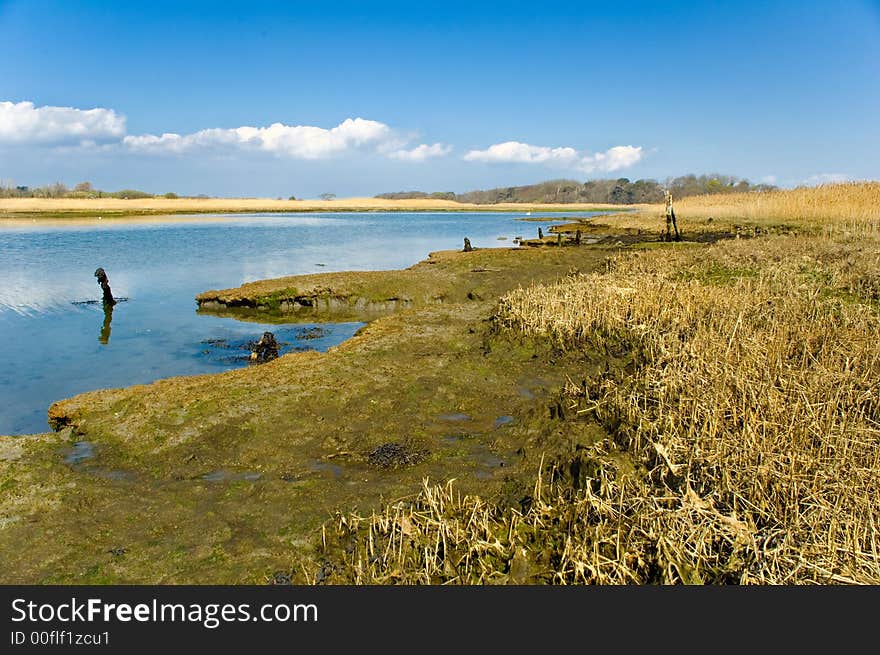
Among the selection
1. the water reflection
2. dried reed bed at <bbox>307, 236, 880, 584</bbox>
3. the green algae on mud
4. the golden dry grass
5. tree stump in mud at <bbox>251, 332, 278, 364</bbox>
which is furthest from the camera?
the golden dry grass

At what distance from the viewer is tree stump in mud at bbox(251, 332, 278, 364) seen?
1183cm

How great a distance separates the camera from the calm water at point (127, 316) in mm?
11156

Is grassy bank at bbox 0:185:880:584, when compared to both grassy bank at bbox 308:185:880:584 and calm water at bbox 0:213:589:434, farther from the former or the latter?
calm water at bbox 0:213:589:434

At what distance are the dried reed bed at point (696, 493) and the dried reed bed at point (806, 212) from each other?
2136cm

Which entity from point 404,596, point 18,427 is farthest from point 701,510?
point 18,427

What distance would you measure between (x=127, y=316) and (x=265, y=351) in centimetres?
761

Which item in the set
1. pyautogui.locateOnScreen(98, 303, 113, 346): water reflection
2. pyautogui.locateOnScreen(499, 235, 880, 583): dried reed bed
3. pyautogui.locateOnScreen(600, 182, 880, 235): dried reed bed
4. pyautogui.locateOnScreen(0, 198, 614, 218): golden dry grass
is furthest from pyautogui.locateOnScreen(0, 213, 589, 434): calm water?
pyautogui.locateOnScreen(0, 198, 614, 218): golden dry grass

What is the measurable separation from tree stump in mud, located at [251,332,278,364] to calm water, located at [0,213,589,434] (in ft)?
1.29

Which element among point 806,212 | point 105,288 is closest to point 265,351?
point 105,288

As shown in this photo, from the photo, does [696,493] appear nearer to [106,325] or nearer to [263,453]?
[263,453]

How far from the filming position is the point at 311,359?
9.78 m

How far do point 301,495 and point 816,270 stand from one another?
13856 millimetres

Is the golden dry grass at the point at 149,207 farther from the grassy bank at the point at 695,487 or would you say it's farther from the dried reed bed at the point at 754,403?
the grassy bank at the point at 695,487

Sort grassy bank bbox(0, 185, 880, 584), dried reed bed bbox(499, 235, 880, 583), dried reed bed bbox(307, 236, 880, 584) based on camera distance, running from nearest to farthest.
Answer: dried reed bed bbox(307, 236, 880, 584) → dried reed bed bbox(499, 235, 880, 583) → grassy bank bbox(0, 185, 880, 584)
